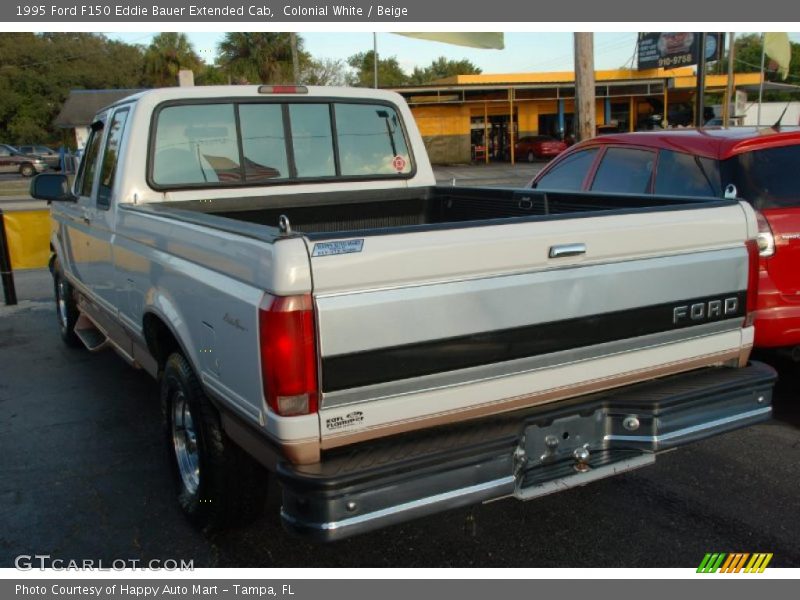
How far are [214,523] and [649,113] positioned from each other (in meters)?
44.3

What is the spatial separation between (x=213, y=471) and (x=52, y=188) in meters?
3.31

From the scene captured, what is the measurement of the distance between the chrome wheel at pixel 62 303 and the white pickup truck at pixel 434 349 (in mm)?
2869

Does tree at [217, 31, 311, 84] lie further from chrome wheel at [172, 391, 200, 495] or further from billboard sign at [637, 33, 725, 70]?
chrome wheel at [172, 391, 200, 495]

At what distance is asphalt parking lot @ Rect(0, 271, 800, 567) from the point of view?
3404 mm

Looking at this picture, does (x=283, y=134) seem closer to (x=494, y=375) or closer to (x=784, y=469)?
(x=494, y=375)

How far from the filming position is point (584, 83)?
42.3ft

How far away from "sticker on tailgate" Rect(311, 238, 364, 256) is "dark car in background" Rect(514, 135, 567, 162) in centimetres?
3801

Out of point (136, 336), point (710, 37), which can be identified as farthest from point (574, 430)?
point (710, 37)

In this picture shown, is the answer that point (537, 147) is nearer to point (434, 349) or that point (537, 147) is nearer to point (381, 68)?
point (434, 349)

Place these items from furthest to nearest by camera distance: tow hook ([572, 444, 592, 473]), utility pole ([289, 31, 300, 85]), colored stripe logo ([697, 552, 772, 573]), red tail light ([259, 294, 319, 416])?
utility pole ([289, 31, 300, 85])
colored stripe logo ([697, 552, 772, 573])
tow hook ([572, 444, 592, 473])
red tail light ([259, 294, 319, 416])

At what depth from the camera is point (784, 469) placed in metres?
4.21

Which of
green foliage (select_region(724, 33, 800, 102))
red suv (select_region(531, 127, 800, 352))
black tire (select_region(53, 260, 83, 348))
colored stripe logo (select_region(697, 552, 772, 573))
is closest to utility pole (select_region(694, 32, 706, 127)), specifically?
red suv (select_region(531, 127, 800, 352))

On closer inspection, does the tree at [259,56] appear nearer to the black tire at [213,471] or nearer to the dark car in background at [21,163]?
the dark car in background at [21,163]

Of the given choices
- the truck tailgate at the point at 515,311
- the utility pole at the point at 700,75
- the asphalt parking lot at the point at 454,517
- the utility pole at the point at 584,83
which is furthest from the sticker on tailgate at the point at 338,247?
the utility pole at the point at 700,75
